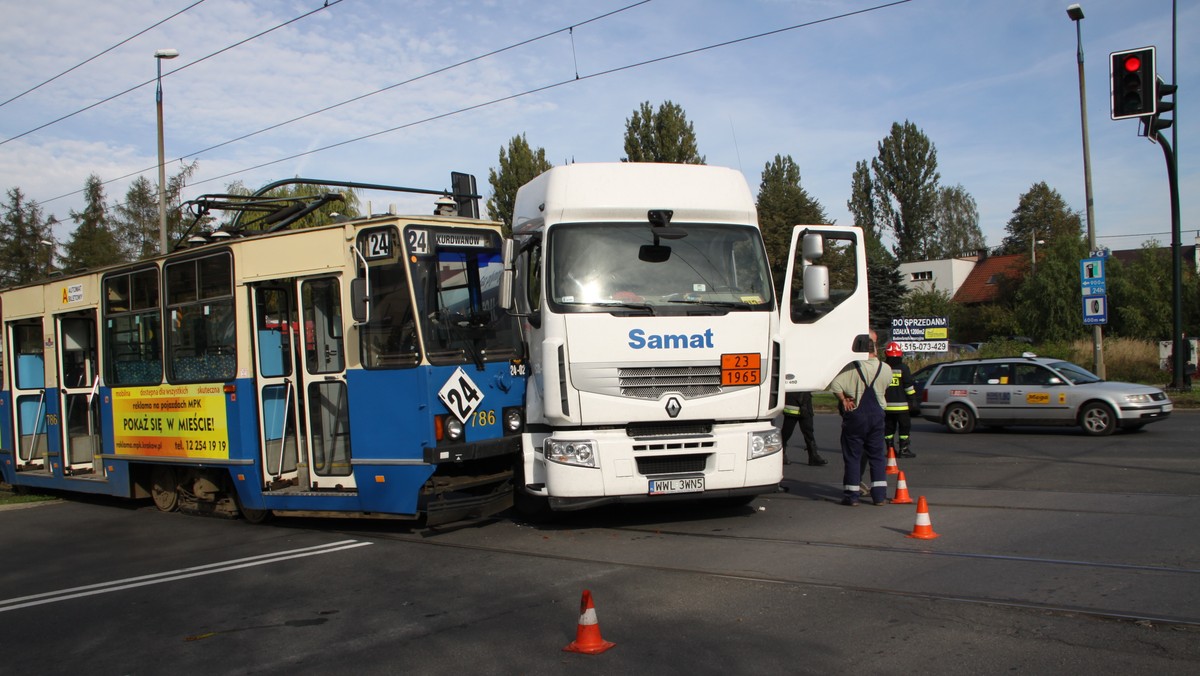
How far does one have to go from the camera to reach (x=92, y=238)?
47062mm

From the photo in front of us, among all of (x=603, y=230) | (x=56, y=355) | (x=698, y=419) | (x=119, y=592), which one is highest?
(x=603, y=230)

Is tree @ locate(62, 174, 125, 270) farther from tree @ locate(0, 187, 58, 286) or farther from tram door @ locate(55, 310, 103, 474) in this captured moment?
tram door @ locate(55, 310, 103, 474)

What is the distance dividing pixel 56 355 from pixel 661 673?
11551 millimetres

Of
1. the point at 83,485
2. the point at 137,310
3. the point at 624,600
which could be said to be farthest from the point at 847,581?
the point at 83,485

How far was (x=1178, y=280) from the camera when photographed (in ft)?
72.5

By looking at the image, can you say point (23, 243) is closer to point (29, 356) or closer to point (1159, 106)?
point (29, 356)

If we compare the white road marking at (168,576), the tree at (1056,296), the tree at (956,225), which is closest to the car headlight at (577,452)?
the white road marking at (168,576)

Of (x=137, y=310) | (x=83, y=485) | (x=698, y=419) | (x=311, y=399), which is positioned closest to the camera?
(x=698, y=419)

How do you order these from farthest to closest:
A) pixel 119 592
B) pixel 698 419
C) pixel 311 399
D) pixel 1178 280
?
pixel 1178 280 < pixel 311 399 < pixel 698 419 < pixel 119 592

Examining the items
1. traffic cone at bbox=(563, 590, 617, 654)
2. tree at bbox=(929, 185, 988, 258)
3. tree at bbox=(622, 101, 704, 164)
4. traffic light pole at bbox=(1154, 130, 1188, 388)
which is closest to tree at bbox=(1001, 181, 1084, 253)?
tree at bbox=(929, 185, 988, 258)

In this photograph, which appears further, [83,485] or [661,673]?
[83,485]

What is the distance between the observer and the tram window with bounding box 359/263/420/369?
344 inches

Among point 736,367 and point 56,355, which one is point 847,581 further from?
point 56,355

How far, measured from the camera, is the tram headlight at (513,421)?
9.21 metres
